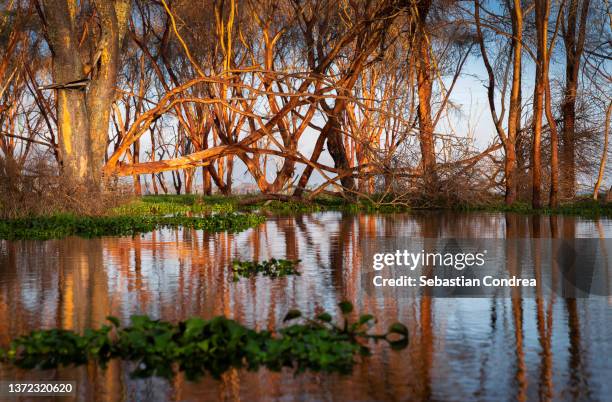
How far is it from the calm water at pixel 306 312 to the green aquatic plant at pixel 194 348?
234 mm

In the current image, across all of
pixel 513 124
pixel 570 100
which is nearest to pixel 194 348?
pixel 513 124

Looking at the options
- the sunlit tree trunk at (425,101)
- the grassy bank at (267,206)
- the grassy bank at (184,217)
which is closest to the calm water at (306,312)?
the grassy bank at (184,217)

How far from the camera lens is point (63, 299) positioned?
9.29m

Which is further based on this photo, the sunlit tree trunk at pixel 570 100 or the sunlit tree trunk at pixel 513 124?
the sunlit tree trunk at pixel 570 100

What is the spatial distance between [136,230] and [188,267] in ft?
24.9

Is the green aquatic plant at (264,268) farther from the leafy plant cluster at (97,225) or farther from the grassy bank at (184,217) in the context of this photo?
the grassy bank at (184,217)

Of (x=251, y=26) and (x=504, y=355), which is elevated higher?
(x=251, y=26)

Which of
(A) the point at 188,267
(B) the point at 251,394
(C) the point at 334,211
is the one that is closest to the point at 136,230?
(A) the point at 188,267

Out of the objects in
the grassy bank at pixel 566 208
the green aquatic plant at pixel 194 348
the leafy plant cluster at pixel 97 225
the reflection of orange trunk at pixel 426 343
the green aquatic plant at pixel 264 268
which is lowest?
the reflection of orange trunk at pixel 426 343

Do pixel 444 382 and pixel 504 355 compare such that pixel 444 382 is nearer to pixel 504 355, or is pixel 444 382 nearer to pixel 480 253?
pixel 504 355

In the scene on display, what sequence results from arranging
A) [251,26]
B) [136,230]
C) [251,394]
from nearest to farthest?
[251,394] < [136,230] < [251,26]

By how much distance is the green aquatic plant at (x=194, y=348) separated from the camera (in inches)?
248

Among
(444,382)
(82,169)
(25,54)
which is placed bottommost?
(444,382)

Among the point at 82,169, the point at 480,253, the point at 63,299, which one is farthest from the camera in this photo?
the point at 82,169
